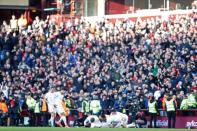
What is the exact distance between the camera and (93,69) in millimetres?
32719

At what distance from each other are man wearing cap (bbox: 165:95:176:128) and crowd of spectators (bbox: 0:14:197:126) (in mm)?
405

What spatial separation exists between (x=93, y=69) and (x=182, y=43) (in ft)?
14.2


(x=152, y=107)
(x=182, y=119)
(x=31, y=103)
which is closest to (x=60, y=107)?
(x=31, y=103)

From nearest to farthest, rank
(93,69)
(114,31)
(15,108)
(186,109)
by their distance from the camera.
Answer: (186,109), (15,108), (93,69), (114,31)

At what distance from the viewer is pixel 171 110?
2892 cm

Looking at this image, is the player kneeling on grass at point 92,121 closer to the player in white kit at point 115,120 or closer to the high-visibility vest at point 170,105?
the player in white kit at point 115,120

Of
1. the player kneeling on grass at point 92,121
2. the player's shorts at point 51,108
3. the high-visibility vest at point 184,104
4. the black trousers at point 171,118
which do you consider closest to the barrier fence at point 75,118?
the black trousers at point 171,118

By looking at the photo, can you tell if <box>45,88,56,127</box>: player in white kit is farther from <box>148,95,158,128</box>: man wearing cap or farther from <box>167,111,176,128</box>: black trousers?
<box>167,111,176,128</box>: black trousers

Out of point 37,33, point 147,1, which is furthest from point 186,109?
point 147,1

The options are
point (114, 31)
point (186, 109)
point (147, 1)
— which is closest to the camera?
point (186, 109)

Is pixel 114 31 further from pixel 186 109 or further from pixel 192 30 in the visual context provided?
pixel 186 109

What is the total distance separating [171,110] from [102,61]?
5.79 m

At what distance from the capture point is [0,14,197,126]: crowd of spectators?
30.3 metres

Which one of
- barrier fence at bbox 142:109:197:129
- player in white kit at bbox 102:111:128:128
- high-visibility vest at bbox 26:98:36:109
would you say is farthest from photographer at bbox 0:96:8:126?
barrier fence at bbox 142:109:197:129
